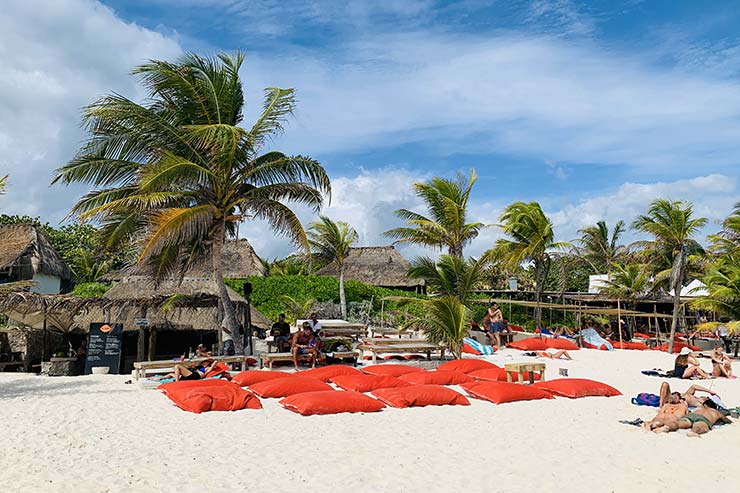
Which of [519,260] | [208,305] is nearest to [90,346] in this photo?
[208,305]

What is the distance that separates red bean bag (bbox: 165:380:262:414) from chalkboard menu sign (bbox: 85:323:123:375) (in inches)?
175

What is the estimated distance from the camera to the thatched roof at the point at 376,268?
32469 mm

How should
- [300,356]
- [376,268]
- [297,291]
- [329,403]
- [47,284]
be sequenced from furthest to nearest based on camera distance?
[376,268]
[47,284]
[297,291]
[300,356]
[329,403]

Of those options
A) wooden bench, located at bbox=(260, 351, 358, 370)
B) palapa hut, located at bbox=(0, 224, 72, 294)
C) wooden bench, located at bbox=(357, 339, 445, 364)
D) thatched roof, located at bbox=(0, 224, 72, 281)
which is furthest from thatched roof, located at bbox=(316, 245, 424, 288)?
wooden bench, located at bbox=(260, 351, 358, 370)

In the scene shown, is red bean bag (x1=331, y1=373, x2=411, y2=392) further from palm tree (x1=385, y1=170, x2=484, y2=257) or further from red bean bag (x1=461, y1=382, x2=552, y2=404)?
palm tree (x1=385, y1=170, x2=484, y2=257)

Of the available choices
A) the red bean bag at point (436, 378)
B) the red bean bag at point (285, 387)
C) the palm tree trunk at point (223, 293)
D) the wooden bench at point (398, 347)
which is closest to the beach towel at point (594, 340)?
the wooden bench at point (398, 347)

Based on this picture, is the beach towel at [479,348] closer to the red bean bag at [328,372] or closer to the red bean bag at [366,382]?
the red bean bag at [328,372]

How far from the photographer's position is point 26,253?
26.5 m

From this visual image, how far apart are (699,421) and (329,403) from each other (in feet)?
17.0

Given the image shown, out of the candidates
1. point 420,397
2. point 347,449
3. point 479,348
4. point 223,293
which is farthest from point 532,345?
point 347,449

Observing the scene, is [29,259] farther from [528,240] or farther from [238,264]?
[528,240]

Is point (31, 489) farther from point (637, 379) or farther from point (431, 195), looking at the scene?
point (431, 195)

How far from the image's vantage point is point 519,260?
24703mm

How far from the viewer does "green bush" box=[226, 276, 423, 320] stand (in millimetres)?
26906
